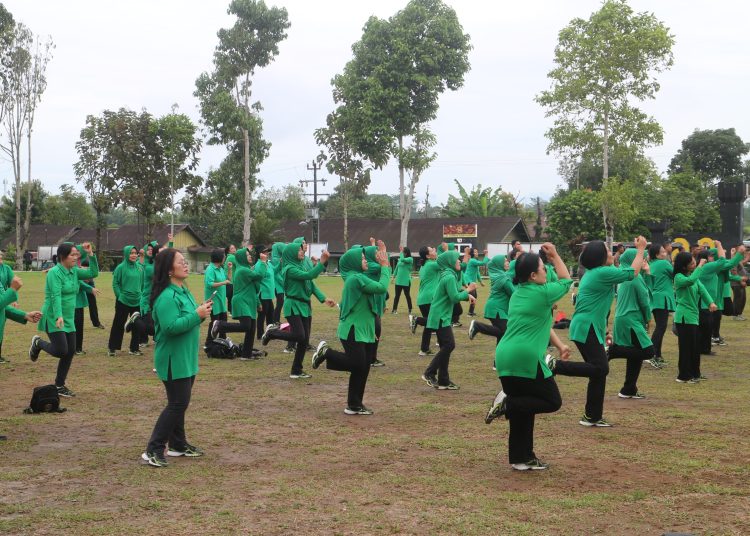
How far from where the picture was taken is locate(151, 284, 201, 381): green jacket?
6.86m

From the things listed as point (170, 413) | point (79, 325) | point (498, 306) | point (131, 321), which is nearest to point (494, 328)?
point (498, 306)

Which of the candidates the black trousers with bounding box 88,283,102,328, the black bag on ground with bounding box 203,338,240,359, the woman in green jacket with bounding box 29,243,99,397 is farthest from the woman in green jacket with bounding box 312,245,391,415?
the black trousers with bounding box 88,283,102,328

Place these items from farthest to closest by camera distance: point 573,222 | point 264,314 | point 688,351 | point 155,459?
point 573,222 → point 264,314 → point 688,351 → point 155,459

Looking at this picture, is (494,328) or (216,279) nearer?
(494,328)

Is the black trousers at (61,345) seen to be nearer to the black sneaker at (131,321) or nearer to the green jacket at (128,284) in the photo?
the black sneaker at (131,321)

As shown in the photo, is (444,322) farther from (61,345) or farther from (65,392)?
(65,392)

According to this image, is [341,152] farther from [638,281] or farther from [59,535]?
[59,535]

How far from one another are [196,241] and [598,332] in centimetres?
7395

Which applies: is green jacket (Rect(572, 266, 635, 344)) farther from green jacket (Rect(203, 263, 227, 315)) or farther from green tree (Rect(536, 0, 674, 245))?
green tree (Rect(536, 0, 674, 245))

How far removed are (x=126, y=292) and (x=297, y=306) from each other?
12.1ft

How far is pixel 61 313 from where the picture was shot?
9484 mm

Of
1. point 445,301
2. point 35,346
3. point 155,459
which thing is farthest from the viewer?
point 445,301

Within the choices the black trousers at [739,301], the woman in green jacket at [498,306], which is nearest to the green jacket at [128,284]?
the woman in green jacket at [498,306]

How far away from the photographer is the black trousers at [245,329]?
13.5m
